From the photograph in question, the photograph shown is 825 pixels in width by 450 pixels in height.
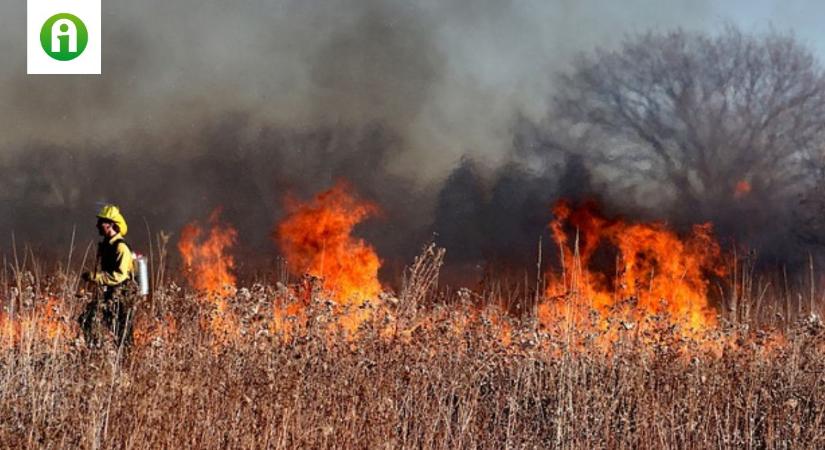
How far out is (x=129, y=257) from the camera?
378 inches

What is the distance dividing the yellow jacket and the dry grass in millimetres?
1504

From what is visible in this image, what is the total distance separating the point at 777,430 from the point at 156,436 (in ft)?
16.0

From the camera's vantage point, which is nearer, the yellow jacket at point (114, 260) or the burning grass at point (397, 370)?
the burning grass at point (397, 370)

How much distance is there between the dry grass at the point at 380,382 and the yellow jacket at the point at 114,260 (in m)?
1.50

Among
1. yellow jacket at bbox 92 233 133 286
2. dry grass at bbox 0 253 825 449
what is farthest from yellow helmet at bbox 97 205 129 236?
dry grass at bbox 0 253 825 449

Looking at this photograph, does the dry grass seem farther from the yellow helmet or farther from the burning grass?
the yellow helmet

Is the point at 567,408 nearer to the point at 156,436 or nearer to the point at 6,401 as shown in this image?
the point at 156,436

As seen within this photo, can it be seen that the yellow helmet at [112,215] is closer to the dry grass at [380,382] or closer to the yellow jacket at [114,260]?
the yellow jacket at [114,260]

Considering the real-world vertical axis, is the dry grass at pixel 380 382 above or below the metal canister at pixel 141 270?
below

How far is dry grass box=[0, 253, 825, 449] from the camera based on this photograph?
18.0ft

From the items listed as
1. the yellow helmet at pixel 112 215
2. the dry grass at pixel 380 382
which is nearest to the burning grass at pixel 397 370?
the dry grass at pixel 380 382

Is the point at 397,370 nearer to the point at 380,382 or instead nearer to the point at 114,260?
the point at 380,382

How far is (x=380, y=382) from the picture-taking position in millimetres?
6270

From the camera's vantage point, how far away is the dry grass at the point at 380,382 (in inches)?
216
